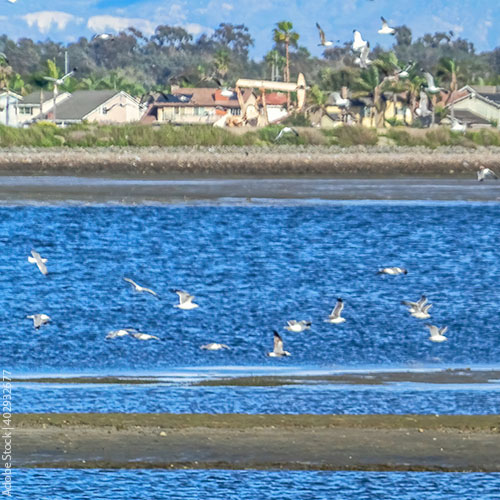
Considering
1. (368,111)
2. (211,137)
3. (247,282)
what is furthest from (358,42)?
(368,111)

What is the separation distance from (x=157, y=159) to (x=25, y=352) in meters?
54.3

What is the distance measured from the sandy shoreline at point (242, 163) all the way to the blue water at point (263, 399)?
49873mm

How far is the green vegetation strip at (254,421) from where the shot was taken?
443 inches

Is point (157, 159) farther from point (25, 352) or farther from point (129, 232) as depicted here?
point (25, 352)

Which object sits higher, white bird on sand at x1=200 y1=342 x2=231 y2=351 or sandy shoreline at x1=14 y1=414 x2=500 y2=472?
sandy shoreline at x1=14 y1=414 x2=500 y2=472

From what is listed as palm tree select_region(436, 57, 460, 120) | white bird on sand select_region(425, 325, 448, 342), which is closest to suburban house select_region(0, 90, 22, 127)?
palm tree select_region(436, 57, 460, 120)

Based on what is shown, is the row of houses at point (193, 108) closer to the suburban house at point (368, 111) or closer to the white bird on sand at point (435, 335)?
the suburban house at point (368, 111)

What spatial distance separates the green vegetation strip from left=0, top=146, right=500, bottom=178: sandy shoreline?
52196 millimetres

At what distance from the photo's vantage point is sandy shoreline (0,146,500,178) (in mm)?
67625

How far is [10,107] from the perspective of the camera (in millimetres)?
137500

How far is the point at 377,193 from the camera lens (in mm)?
52812

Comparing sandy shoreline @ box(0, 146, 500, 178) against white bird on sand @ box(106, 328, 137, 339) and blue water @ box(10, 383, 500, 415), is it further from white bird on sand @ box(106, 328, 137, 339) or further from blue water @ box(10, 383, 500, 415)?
blue water @ box(10, 383, 500, 415)

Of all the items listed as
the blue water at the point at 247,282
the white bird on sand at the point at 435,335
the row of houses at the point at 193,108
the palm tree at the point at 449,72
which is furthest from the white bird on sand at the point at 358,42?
the palm tree at the point at 449,72

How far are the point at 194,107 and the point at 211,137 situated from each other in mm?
51455
